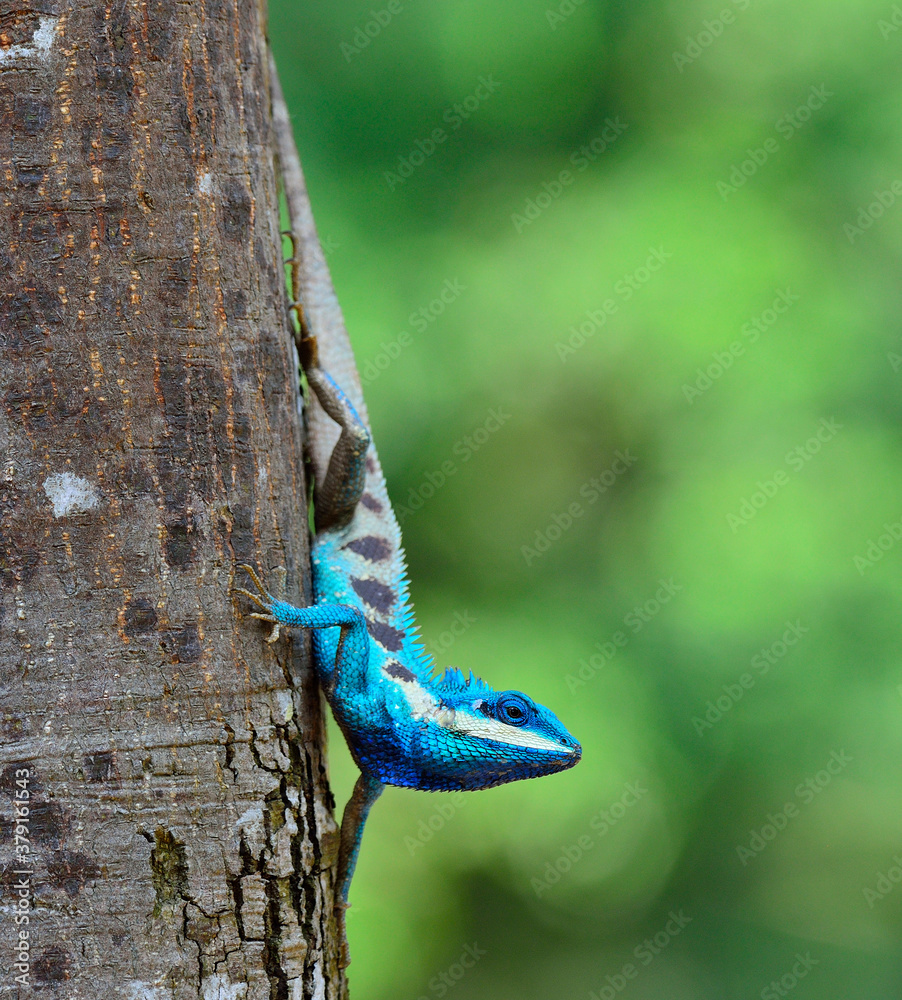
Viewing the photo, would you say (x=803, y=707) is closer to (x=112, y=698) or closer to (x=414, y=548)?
(x=414, y=548)

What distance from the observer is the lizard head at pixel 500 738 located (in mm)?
2680

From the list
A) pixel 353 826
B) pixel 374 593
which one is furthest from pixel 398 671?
pixel 353 826

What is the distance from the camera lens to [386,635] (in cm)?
309

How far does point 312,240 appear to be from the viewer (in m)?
3.67

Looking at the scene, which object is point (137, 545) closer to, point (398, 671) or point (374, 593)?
point (398, 671)

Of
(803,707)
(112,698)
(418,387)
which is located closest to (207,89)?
(112,698)

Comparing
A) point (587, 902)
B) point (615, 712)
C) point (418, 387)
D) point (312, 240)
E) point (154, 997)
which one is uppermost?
point (312, 240)

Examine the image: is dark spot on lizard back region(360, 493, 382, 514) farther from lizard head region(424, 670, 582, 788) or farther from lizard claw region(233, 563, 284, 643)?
lizard claw region(233, 563, 284, 643)

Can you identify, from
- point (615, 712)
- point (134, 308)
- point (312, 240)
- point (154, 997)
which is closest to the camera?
point (154, 997)

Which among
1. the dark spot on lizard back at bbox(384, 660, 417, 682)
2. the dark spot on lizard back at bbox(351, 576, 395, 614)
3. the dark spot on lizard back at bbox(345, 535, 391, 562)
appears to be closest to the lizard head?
the dark spot on lizard back at bbox(384, 660, 417, 682)

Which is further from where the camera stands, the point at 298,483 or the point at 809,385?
the point at 809,385

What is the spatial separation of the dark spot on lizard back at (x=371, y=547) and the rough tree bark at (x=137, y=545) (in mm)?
982

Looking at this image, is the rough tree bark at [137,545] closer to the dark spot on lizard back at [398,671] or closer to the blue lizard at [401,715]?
the blue lizard at [401,715]

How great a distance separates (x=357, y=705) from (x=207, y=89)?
1766 millimetres
